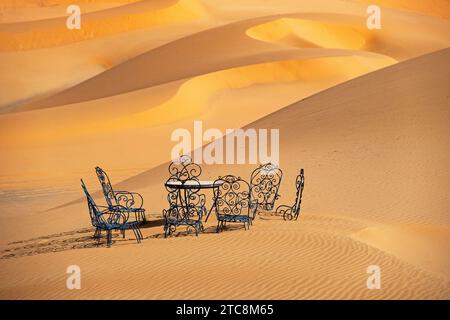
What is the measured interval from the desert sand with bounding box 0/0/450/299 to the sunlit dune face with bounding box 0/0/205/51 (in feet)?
0.40

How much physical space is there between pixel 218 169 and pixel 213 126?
8.33 metres

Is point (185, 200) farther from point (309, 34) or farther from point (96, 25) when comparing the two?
point (96, 25)

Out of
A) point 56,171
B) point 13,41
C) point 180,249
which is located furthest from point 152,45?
point 180,249

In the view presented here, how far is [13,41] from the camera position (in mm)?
40938

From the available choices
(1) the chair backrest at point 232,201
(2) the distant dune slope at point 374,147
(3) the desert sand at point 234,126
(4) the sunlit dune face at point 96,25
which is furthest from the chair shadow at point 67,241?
(4) the sunlit dune face at point 96,25

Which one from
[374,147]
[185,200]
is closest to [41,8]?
[374,147]

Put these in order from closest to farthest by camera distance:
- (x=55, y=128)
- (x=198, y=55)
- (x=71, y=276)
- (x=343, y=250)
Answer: (x=71, y=276) < (x=343, y=250) < (x=55, y=128) < (x=198, y=55)

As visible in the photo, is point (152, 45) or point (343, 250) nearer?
point (343, 250)

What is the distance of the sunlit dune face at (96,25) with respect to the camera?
136ft

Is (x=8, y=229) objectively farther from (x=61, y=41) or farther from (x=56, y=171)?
(x=61, y=41)

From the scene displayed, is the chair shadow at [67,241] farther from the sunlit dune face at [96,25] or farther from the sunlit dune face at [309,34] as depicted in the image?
the sunlit dune face at [96,25]

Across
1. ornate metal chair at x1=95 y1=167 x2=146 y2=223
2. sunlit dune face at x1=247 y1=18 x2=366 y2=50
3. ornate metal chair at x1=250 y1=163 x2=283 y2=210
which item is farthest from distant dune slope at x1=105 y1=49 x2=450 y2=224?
sunlit dune face at x1=247 y1=18 x2=366 y2=50

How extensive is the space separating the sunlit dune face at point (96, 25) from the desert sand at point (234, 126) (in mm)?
123

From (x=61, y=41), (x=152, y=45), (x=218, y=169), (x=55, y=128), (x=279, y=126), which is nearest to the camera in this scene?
(x=218, y=169)
